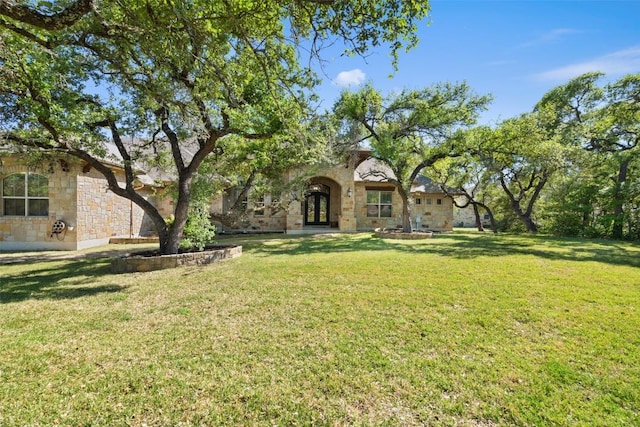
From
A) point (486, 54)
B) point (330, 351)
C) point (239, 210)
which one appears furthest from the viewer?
point (239, 210)

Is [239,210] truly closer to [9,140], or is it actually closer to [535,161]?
[9,140]

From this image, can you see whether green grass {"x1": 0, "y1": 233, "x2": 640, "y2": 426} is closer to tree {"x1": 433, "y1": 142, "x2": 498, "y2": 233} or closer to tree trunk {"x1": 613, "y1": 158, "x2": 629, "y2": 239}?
tree {"x1": 433, "y1": 142, "x2": 498, "y2": 233}

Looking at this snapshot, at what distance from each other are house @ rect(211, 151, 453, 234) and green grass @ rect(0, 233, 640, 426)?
12415 millimetres

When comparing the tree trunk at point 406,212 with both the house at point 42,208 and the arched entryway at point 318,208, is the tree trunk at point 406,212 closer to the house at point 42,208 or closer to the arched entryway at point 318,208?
the arched entryway at point 318,208

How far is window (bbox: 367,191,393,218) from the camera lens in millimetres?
21453

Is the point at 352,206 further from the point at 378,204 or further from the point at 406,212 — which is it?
the point at 406,212

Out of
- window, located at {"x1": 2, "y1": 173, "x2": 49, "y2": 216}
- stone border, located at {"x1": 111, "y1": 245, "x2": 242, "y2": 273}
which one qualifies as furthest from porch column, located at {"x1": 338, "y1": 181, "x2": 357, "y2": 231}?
window, located at {"x1": 2, "y1": 173, "x2": 49, "y2": 216}

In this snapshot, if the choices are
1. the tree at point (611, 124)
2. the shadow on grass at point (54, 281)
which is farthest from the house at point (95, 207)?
the tree at point (611, 124)

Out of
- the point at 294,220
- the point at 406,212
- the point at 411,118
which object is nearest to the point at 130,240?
the point at 294,220

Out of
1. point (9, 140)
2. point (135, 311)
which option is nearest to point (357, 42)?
point (135, 311)

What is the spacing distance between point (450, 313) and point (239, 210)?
9.14m

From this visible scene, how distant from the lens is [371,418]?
8.29 feet

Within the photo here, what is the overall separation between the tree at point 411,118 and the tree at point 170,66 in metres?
6.41

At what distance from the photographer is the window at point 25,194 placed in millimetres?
12117
